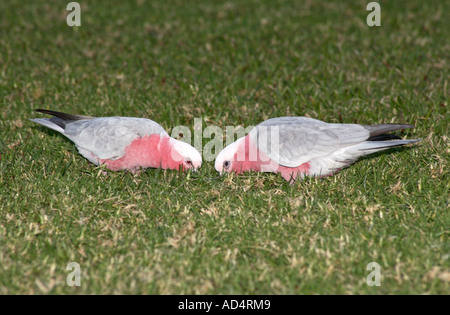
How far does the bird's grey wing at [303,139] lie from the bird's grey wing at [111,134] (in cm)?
89

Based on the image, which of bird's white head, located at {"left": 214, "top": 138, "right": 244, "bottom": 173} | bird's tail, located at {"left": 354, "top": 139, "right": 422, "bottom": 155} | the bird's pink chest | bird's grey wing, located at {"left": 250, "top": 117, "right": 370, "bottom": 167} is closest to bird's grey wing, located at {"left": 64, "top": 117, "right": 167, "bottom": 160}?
bird's white head, located at {"left": 214, "top": 138, "right": 244, "bottom": 173}

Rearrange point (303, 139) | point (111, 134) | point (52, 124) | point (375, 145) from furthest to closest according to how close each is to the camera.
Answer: point (52, 124)
point (111, 134)
point (303, 139)
point (375, 145)

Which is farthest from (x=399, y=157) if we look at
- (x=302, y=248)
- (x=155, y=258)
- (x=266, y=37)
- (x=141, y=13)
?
(x=141, y=13)

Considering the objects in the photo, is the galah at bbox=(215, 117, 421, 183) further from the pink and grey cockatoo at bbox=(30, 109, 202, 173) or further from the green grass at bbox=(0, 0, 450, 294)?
the pink and grey cockatoo at bbox=(30, 109, 202, 173)

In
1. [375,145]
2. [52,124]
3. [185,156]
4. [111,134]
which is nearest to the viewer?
[375,145]

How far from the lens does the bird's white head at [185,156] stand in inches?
151

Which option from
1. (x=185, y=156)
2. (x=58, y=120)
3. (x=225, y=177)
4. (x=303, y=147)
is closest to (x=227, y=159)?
(x=225, y=177)

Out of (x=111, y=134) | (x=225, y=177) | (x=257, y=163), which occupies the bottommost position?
(x=225, y=177)

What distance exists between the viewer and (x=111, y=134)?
396cm

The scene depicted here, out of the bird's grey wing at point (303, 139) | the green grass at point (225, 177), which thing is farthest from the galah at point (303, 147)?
the green grass at point (225, 177)

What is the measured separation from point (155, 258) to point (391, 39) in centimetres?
512

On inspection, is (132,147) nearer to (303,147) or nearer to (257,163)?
(257,163)

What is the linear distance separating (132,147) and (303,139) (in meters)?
1.37
